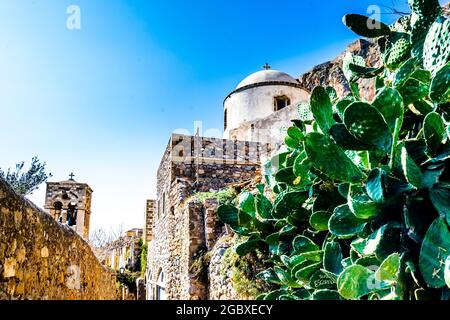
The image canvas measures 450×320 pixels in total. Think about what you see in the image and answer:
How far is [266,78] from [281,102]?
50.6 inches

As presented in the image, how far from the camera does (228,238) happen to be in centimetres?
452

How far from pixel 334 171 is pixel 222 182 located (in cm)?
650

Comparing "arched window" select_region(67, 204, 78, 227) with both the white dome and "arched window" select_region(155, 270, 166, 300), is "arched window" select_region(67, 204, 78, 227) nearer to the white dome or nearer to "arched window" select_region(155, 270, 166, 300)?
"arched window" select_region(155, 270, 166, 300)

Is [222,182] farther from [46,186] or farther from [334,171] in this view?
[46,186]

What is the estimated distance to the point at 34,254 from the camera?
8.04ft

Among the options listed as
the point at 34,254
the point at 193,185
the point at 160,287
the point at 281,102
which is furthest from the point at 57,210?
the point at 34,254

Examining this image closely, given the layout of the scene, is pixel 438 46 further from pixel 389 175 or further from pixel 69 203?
pixel 69 203

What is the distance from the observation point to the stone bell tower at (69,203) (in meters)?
14.3

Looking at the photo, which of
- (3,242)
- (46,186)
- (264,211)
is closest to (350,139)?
(264,211)

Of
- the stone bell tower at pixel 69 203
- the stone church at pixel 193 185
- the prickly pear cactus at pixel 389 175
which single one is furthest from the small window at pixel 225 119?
the prickly pear cactus at pixel 389 175

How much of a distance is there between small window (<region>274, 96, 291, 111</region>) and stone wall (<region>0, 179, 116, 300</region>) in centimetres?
1137
